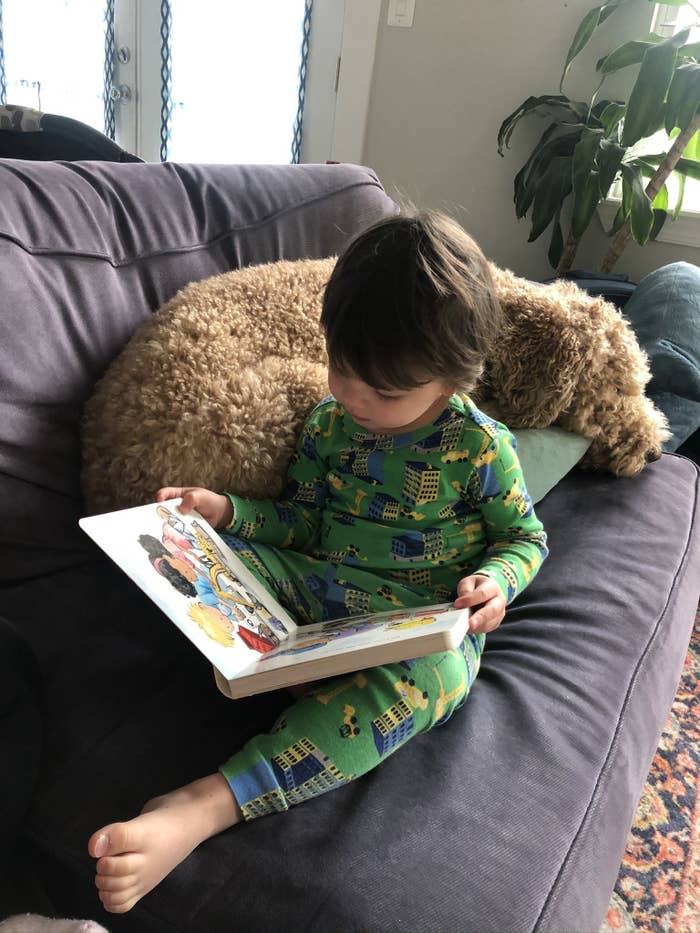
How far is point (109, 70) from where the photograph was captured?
2.86 meters

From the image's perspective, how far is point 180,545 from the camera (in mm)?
858

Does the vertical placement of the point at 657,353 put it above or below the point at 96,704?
above

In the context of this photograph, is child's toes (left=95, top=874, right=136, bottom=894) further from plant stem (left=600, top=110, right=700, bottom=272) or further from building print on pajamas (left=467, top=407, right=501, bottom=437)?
plant stem (left=600, top=110, right=700, bottom=272)

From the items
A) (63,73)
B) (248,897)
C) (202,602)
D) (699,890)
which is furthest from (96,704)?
(63,73)

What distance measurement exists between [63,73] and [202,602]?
286cm

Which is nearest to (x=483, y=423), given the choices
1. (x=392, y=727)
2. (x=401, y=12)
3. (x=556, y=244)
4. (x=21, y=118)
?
(x=392, y=727)

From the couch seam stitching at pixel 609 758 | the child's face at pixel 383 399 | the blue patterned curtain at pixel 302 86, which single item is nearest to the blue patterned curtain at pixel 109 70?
the blue patterned curtain at pixel 302 86

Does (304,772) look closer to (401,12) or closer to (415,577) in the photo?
(415,577)

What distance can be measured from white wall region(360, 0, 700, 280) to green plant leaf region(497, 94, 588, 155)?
82mm

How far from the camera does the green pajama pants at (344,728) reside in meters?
0.75

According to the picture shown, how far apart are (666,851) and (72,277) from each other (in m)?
1.22

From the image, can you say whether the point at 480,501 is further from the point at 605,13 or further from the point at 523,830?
the point at 605,13

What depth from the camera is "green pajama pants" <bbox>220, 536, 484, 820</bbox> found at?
747mm

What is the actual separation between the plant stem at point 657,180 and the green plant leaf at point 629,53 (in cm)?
24
